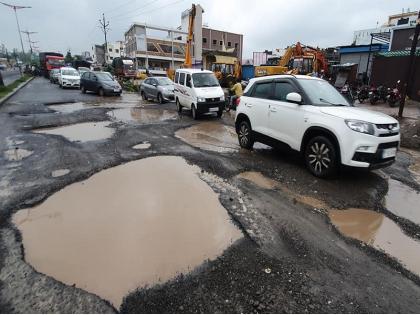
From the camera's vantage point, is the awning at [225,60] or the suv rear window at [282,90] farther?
the awning at [225,60]

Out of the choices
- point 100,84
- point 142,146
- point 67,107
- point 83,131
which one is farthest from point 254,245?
point 100,84

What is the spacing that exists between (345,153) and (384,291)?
2507mm

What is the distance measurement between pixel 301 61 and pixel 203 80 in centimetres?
1095

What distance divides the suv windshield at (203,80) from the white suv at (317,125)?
514 centimetres

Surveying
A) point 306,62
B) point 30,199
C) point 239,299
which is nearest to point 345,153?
point 239,299

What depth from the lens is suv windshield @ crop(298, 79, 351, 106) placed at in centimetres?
549

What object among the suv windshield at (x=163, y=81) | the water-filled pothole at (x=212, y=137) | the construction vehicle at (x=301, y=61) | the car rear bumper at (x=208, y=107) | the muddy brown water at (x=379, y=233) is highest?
the construction vehicle at (x=301, y=61)

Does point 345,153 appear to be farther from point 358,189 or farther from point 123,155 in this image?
point 123,155

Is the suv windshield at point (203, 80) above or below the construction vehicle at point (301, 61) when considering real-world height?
below

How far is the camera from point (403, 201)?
4.67 m

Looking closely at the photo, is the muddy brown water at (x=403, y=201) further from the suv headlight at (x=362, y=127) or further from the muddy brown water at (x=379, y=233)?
the suv headlight at (x=362, y=127)

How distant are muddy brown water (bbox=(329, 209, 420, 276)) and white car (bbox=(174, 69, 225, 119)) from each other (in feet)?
26.3

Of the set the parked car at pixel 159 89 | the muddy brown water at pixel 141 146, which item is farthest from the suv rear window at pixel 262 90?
the parked car at pixel 159 89

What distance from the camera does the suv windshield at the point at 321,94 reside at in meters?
5.49
